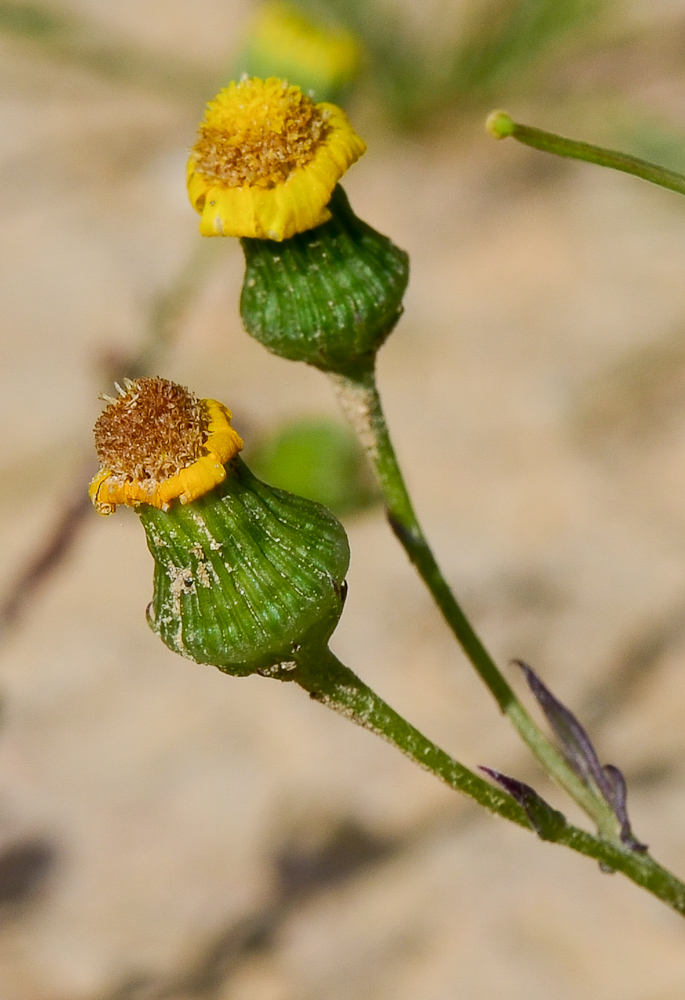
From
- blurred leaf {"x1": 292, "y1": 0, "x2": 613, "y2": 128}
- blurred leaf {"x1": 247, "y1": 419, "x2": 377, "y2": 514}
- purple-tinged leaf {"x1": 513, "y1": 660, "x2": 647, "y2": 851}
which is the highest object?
blurred leaf {"x1": 292, "y1": 0, "x2": 613, "y2": 128}

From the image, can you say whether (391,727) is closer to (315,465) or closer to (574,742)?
(574,742)

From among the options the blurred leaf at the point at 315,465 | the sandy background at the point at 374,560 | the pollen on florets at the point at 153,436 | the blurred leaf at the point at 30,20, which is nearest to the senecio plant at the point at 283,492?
the pollen on florets at the point at 153,436

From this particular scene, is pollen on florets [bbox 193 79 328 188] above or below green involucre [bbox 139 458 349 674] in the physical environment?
above

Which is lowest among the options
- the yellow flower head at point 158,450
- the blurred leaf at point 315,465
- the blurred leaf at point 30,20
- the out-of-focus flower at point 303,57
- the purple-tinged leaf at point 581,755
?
the purple-tinged leaf at point 581,755

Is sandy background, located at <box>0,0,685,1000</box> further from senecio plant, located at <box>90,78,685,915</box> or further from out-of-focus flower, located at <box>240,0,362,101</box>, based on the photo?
senecio plant, located at <box>90,78,685,915</box>

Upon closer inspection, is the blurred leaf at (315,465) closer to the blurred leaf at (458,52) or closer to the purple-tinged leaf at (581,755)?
the purple-tinged leaf at (581,755)

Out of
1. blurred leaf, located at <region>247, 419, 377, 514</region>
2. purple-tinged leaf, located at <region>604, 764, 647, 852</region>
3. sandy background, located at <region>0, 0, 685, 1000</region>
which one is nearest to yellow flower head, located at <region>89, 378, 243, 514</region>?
purple-tinged leaf, located at <region>604, 764, 647, 852</region>

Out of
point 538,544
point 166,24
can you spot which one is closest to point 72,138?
point 166,24
